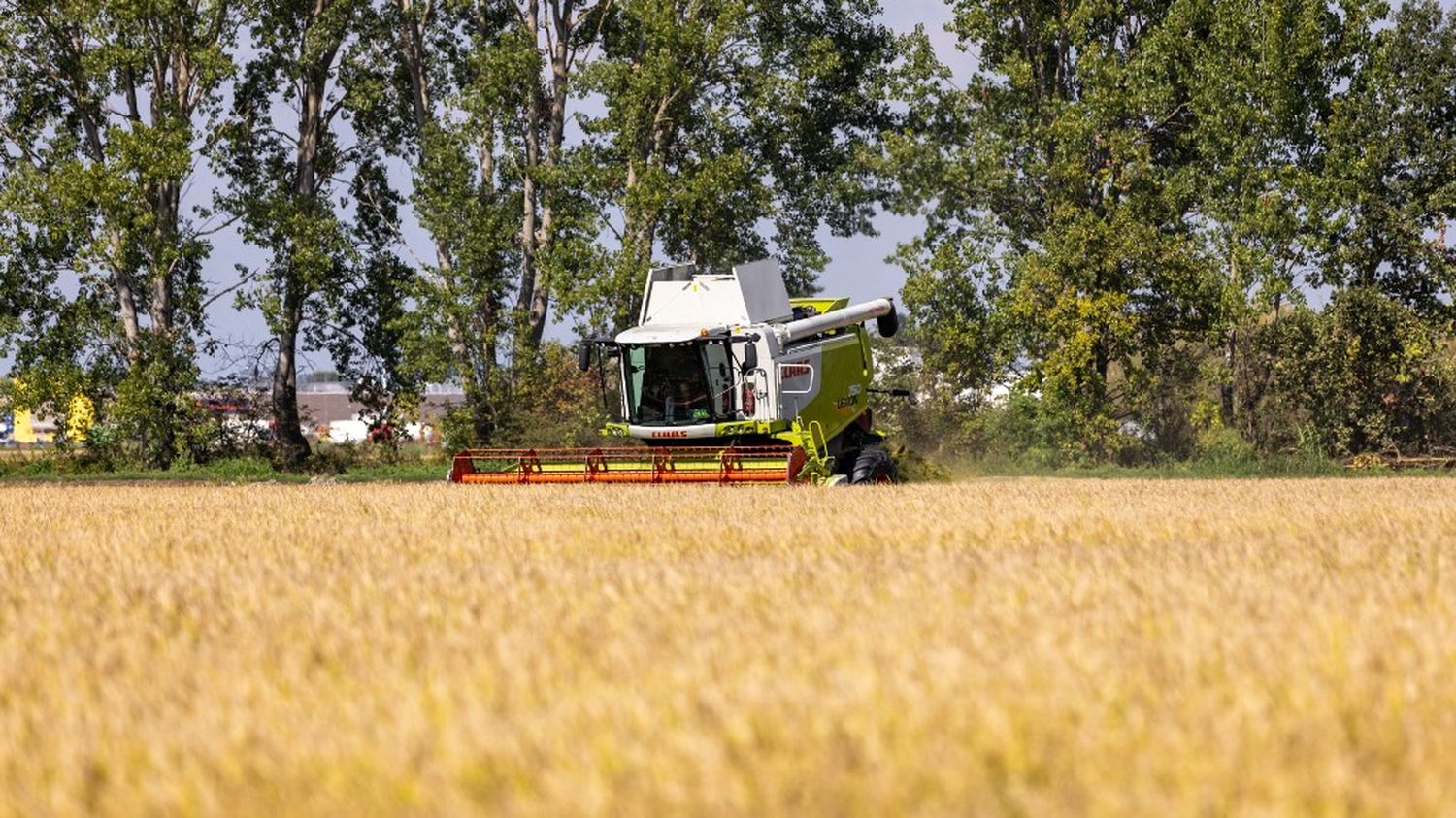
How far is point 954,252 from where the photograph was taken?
37.2 m

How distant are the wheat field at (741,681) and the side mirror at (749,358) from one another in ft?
34.5

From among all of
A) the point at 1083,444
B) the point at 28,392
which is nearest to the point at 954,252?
the point at 1083,444

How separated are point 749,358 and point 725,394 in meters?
0.67

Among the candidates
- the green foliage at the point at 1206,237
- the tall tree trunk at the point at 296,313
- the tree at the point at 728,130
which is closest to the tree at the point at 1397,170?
the green foliage at the point at 1206,237

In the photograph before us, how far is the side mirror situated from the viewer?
2117cm

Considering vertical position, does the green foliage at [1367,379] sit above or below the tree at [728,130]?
below

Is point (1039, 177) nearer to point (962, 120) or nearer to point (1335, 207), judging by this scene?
point (962, 120)

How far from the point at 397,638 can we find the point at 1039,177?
1279 inches

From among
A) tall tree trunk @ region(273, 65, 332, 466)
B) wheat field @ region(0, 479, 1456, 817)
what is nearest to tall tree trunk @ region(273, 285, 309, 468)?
tall tree trunk @ region(273, 65, 332, 466)

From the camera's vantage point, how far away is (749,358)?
21.2 metres

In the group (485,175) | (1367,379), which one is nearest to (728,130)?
(485,175)

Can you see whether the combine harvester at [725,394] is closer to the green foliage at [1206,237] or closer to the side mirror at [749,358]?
the side mirror at [749,358]

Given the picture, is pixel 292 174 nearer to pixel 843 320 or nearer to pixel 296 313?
pixel 296 313

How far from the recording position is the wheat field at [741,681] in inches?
164
